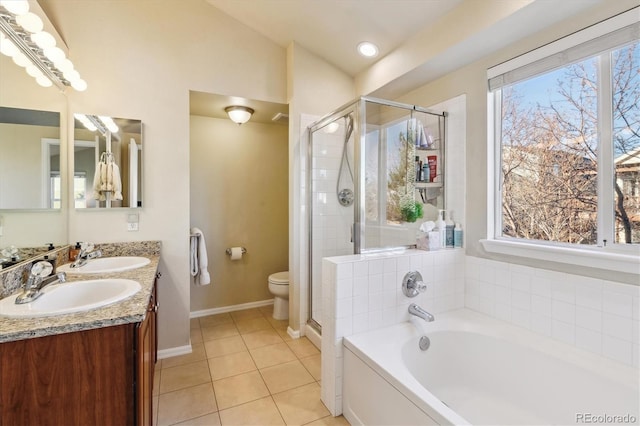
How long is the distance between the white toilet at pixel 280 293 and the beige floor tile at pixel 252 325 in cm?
16

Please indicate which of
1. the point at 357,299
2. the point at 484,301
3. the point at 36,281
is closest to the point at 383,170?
the point at 357,299

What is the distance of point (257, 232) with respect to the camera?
3730mm

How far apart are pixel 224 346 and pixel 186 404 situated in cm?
78

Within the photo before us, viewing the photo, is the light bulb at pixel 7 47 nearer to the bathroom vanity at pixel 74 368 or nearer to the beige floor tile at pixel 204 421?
the bathroom vanity at pixel 74 368

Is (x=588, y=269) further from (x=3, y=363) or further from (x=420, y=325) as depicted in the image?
(x=3, y=363)

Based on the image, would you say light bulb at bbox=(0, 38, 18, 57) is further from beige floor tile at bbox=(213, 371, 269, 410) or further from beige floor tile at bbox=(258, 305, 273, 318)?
beige floor tile at bbox=(258, 305, 273, 318)

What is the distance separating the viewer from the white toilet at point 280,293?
3219mm

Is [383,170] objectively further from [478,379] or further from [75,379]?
[75,379]

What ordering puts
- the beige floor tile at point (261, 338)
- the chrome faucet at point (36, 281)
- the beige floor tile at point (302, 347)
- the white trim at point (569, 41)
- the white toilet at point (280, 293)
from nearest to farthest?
the chrome faucet at point (36, 281) < the white trim at point (569, 41) < the beige floor tile at point (302, 347) < the beige floor tile at point (261, 338) < the white toilet at point (280, 293)

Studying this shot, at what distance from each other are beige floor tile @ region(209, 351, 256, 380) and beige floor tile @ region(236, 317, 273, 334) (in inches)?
18.7

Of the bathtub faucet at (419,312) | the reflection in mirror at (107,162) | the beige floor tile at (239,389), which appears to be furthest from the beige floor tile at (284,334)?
the reflection in mirror at (107,162)

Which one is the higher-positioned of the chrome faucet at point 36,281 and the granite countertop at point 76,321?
the chrome faucet at point 36,281

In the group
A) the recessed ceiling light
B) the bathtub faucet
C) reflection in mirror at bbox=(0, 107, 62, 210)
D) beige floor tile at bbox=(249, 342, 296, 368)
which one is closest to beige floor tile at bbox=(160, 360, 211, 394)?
beige floor tile at bbox=(249, 342, 296, 368)

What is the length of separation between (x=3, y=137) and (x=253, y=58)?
196 cm
